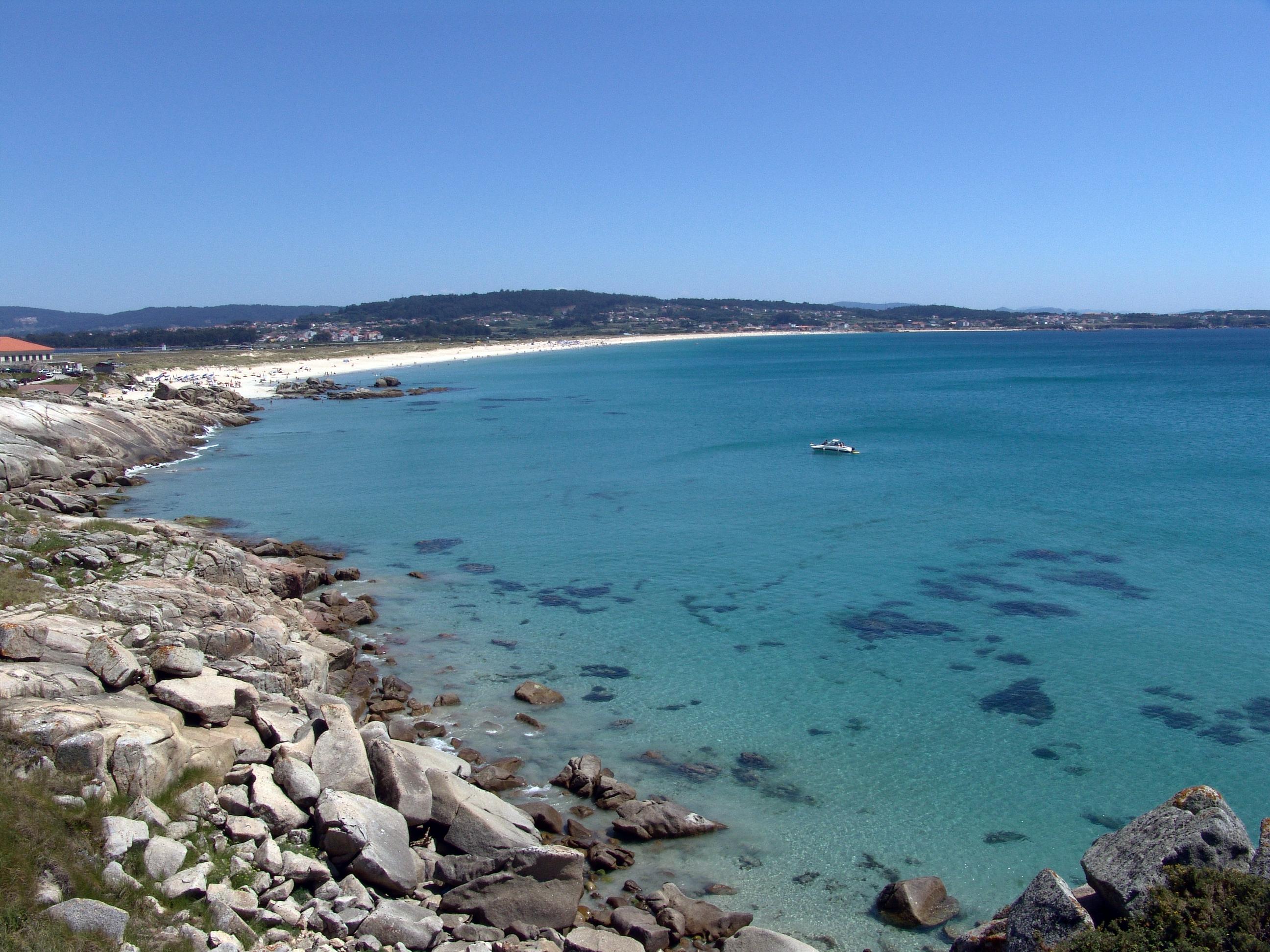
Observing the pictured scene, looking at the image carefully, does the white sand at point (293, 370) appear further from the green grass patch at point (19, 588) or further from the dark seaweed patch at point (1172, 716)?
the dark seaweed patch at point (1172, 716)

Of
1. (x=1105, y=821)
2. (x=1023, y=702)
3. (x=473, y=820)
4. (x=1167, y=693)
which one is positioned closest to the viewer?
(x=473, y=820)

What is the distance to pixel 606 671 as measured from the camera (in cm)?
2442

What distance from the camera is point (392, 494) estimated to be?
159ft

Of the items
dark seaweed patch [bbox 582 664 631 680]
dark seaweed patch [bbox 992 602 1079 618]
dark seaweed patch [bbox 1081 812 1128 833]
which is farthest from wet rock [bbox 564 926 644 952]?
dark seaweed patch [bbox 992 602 1079 618]

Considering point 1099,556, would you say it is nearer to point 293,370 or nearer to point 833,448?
point 833,448

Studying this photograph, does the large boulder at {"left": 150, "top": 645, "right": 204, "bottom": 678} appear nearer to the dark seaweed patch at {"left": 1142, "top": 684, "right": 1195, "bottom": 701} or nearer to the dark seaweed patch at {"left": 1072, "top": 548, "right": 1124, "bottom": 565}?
the dark seaweed patch at {"left": 1142, "top": 684, "right": 1195, "bottom": 701}

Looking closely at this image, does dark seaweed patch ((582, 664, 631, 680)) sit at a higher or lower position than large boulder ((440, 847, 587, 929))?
lower

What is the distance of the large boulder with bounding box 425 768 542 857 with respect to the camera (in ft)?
45.8

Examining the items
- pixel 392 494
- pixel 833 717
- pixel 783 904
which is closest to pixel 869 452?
pixel 392 494

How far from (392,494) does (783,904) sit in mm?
38059

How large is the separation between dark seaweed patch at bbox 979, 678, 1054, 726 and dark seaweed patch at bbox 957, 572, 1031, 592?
7737mm

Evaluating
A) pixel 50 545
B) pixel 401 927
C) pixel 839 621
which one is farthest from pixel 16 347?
pixel 401 927

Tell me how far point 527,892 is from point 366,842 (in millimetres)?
2562

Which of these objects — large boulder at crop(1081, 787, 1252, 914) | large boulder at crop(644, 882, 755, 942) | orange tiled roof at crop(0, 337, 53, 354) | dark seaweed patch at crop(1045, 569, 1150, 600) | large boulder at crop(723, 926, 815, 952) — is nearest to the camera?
large boulder at crop(1081, 787, 1252, 914)
